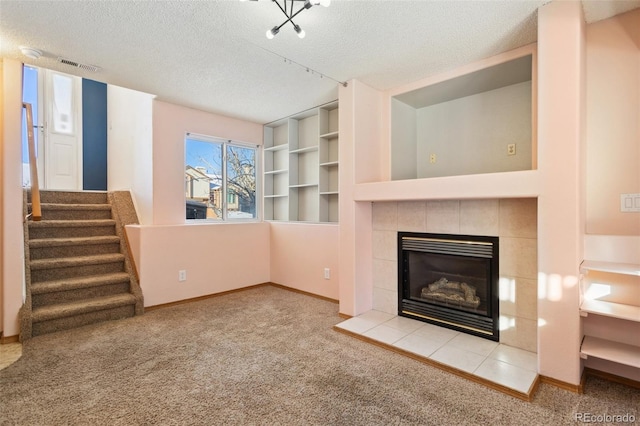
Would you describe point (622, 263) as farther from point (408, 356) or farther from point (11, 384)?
point (11, 384)

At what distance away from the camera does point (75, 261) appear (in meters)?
3.43

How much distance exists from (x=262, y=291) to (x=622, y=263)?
3.81 m

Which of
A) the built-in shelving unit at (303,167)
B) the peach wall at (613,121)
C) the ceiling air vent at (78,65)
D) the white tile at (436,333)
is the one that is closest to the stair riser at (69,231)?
the ceiling air vent at (78,65)

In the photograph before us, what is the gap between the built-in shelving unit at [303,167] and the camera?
417cm

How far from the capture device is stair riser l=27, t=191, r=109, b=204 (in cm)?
418

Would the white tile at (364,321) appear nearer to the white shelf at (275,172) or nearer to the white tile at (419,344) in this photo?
the white tile at (419,344)

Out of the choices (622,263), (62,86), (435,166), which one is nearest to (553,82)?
(622,263)

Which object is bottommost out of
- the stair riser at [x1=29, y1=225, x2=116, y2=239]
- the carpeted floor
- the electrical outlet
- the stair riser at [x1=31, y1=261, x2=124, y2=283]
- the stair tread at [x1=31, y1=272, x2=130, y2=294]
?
the carpeted floor

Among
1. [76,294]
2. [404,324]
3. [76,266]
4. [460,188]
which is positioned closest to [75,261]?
[76,266]

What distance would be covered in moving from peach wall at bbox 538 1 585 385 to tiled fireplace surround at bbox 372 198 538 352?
457 mm

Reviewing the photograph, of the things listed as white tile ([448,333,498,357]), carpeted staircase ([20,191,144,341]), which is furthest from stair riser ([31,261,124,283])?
white tile ([448,333,498,357])

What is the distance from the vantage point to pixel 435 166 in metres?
3.50

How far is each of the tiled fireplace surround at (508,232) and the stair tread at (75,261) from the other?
3414mm

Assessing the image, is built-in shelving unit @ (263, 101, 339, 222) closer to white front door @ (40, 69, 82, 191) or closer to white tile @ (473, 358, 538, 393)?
white tile @ (473, 358, 538, 393)
